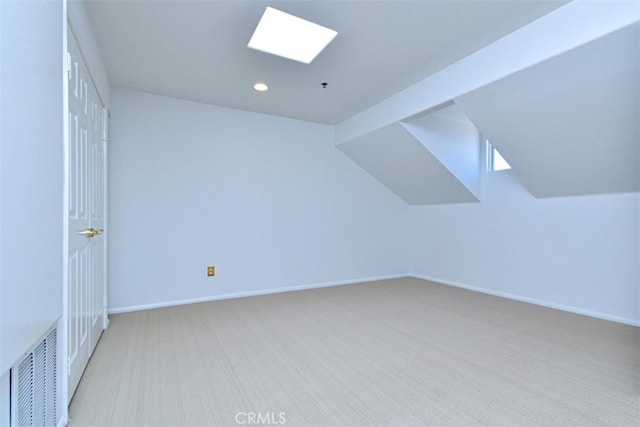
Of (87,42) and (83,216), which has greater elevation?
(87,42)

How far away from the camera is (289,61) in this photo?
8.96ft

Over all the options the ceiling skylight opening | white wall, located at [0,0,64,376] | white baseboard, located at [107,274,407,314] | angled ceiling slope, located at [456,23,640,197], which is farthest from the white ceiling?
white baseboard, located at [107,274,407,314]

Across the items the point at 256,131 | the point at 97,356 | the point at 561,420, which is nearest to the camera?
the point at 561,420

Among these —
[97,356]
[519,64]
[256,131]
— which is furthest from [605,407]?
[256,131]

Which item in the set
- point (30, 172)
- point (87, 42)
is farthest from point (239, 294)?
point (30, 172)

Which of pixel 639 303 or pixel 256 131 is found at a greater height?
pixel 256 131

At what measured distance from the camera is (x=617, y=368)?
1991 millimetres

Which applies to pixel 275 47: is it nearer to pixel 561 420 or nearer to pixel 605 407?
pixel 561 420

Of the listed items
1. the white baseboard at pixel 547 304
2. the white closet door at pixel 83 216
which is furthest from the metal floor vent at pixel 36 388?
the white baseboard at pixel 547 304

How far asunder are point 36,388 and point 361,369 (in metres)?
1.59

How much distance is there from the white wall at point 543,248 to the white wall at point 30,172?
A: 163 inches

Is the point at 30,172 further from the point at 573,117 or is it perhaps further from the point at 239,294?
the point at 573,117

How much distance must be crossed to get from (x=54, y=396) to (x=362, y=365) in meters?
1.59

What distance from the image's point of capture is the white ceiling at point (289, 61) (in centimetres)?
209
